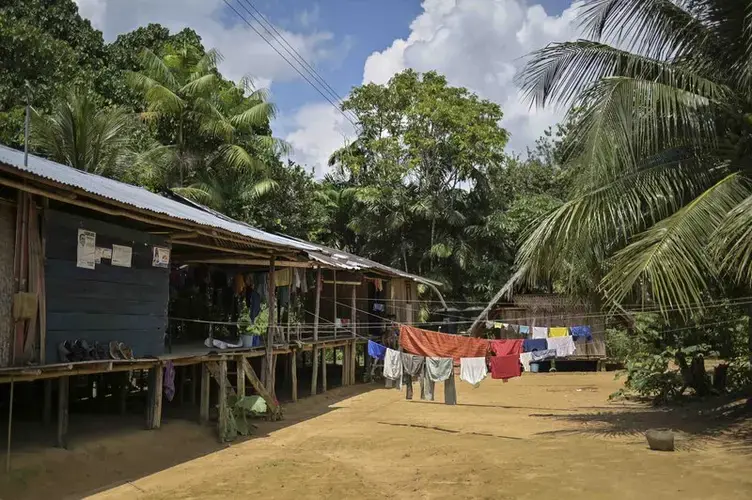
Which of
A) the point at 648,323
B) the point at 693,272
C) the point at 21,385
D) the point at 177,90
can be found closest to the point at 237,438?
the point at 21,385

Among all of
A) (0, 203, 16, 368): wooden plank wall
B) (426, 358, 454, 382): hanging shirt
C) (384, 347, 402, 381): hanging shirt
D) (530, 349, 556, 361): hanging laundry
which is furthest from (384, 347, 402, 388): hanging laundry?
(0, 203, 16, 368): wooden plank wall

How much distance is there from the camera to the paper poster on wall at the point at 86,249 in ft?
28.2

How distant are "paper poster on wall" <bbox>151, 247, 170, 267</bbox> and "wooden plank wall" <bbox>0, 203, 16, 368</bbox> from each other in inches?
116

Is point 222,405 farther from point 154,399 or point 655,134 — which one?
point 655,134

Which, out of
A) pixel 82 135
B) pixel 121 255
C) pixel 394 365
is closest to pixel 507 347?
pixel 394 365

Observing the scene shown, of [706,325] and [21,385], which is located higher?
[706,325]

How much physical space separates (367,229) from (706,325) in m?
16.8

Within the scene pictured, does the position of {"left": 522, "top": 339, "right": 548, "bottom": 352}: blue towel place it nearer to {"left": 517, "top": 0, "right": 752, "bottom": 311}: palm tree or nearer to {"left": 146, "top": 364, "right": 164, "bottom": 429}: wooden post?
{"left": 517, "top": 0, "right": 752, "bottom": 311}: palm tree

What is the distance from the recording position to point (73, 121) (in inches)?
640

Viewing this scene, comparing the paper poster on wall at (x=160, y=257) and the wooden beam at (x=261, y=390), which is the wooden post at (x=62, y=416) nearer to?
the paper poster on wall at (x=160, y=257)

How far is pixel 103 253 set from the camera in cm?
909

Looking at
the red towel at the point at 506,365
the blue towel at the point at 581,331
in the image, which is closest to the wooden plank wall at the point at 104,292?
the red towel at the point at 506,365

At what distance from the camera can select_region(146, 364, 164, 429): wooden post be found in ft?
33.7

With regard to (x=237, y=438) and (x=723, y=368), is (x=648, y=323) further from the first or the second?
(x=237, y=438)
